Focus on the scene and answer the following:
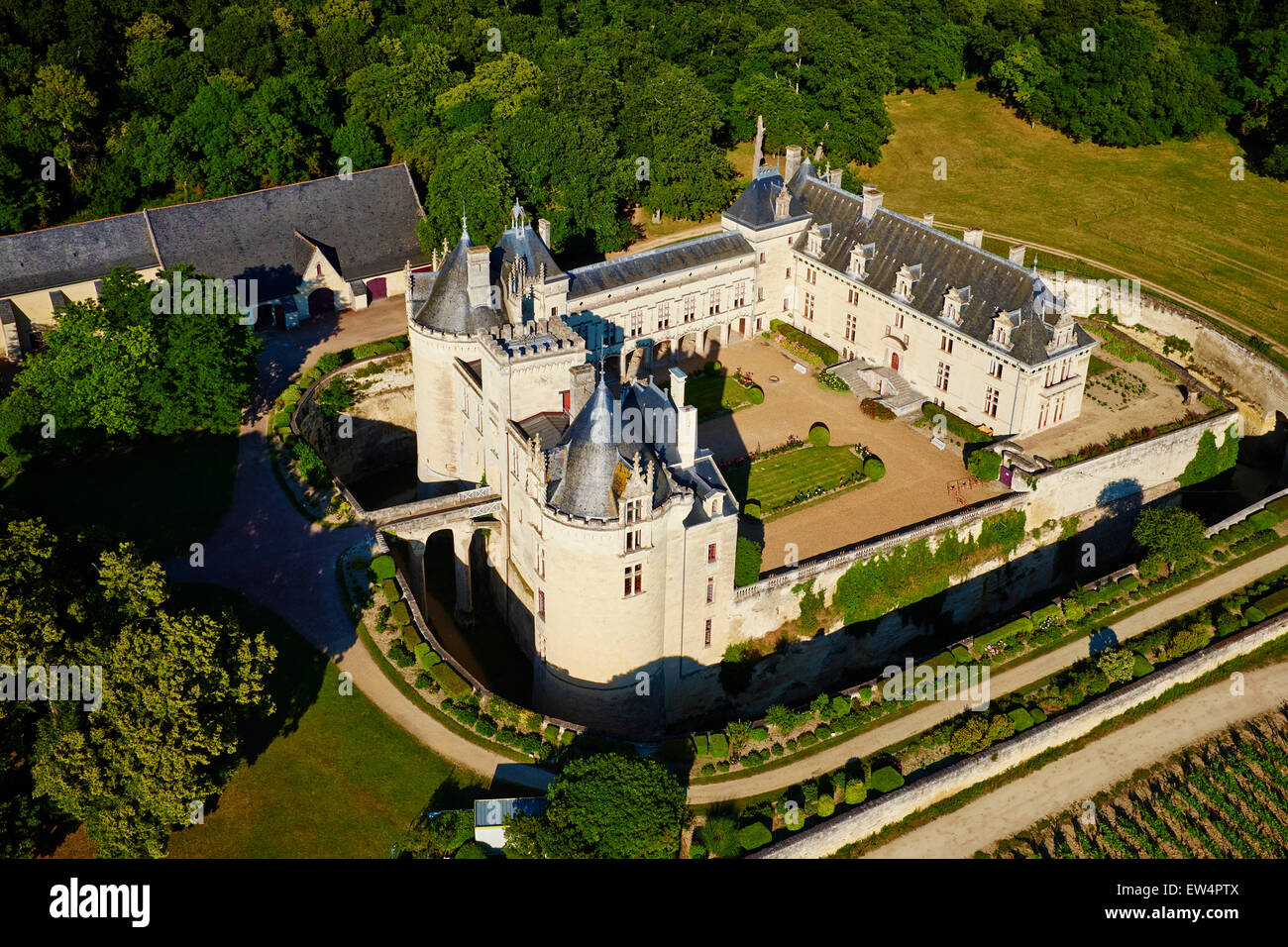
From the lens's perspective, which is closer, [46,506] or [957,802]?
[957,802]

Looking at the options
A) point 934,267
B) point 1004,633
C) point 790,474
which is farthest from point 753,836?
point 934,267

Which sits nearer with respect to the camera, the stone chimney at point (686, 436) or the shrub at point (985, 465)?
the stone chimney at point (686, 436)

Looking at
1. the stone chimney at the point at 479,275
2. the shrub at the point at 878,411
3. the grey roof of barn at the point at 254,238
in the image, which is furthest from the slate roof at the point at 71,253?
the shrub at the point at 878,411

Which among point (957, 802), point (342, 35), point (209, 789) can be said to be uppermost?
point (342, 35)

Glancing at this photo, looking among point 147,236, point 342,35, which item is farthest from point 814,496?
point 342,35

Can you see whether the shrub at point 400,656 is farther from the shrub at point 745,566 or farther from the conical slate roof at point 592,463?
the shrub at point 745,566

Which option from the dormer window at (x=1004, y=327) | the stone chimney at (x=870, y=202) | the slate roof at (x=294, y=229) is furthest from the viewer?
the slate roof at (x=294, y=229)

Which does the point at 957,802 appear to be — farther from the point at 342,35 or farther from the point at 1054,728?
the point at 342,35
